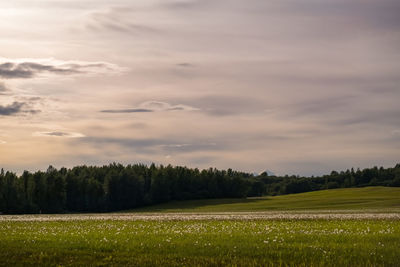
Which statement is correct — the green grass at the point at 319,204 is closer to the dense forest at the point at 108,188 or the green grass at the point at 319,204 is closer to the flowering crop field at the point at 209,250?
the dense forest at the point at 108,188

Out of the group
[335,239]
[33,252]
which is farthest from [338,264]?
[33,252]

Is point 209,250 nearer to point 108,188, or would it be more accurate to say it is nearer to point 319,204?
point 319,204

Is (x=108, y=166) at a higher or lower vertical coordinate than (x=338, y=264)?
higher

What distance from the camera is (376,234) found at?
78.2 feet

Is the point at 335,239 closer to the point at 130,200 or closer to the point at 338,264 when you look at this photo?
the point at 338,264

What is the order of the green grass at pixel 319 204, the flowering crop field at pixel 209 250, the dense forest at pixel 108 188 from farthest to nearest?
1. the dense forest at pixel 108 188
2. the green grass at pixel 319 204
3. the flowering crop field at pixel 209 250

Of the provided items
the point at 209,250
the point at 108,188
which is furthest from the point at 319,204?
the point at 209,250

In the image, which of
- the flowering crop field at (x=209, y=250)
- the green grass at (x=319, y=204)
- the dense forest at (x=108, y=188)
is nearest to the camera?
the flowering crop field at (x=209, y=250)

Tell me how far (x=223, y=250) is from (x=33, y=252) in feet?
25.0

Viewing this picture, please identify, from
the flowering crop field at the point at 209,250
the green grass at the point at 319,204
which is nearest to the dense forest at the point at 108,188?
the green grass at the point at 319,204

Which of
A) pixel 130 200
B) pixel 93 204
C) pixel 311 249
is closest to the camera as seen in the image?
pixel 311 249

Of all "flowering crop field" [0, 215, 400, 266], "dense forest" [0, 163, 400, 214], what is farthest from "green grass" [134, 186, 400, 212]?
"flowering crop field" [0, 215, 400, 266]

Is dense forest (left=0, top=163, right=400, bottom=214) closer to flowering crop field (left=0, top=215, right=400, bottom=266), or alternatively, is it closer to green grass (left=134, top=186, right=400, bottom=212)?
green grass (left=134, top=186, right=400, bottom=212)

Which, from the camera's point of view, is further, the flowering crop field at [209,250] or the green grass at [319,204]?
the green grass at [319,204]
